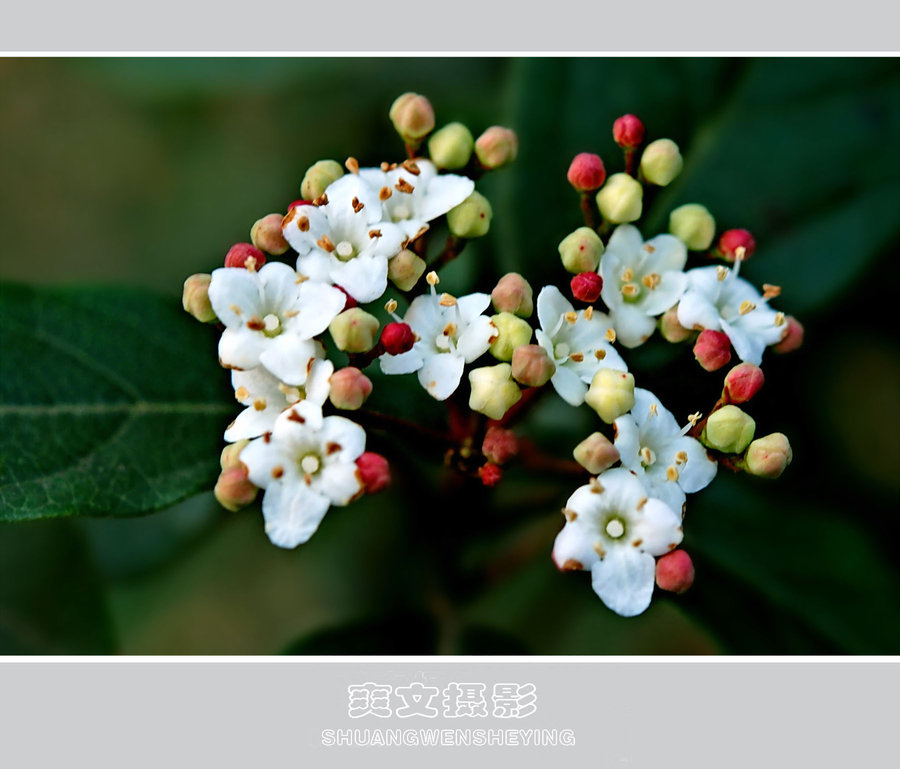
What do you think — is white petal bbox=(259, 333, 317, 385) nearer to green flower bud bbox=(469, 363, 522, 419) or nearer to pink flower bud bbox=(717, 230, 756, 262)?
green flower bud bbox=(469, 363, 522, 419)

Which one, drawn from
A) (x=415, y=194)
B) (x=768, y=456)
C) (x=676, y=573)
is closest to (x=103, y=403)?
(x=415, y=194)

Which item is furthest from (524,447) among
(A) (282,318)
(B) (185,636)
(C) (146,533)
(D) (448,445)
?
(B) (185,636)

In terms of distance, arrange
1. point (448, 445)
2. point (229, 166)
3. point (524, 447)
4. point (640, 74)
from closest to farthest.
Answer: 1. point (448, 445)
2. point (524, 447)
3. point (640, 74)
4. point (229, 166)

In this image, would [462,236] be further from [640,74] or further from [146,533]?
[146,533]

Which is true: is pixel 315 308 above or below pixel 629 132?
below

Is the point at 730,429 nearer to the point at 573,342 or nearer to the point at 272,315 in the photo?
the point at 573,342
